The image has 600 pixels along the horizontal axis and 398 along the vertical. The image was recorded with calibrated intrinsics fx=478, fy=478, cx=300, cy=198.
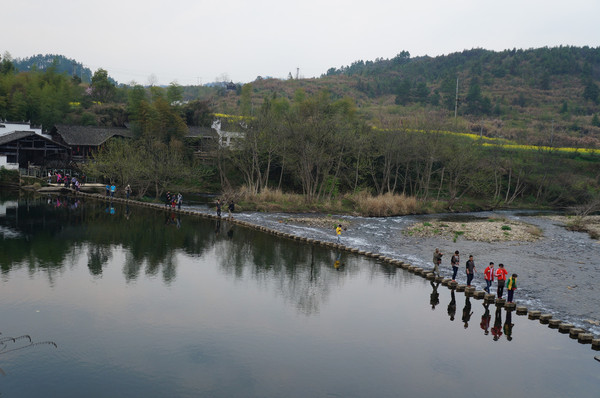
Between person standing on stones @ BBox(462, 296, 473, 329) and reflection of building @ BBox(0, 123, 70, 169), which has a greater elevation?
reflection of building @ BBox(0, 123, 70, 169)

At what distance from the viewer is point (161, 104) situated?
6969cm

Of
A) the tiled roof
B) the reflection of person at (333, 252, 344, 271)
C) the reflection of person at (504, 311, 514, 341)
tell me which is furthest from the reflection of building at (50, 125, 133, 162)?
the reflection of person at (504, 311, 514, 341)

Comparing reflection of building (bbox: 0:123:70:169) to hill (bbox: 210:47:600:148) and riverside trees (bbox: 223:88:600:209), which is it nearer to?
riverside trees (bbox: 223:88:600:209)

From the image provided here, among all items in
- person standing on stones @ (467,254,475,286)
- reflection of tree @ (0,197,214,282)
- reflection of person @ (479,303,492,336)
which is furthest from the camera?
reflection of tree @ (0,197,214,282)

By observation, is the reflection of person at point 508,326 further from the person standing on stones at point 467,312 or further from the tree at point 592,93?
the tree at point 592,93

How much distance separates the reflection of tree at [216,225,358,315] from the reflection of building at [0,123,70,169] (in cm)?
4046

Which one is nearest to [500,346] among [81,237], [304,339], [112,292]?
[304,339]

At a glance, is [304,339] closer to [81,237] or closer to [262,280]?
[262,280]

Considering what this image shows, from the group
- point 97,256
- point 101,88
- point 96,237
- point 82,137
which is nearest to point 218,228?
point 96,237

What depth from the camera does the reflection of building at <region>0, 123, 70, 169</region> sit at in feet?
200

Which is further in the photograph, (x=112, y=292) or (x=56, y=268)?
(x=56, y=268)

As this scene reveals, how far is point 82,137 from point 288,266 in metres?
50.0

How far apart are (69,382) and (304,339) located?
26.0 feet

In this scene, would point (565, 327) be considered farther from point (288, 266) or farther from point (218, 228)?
point (218, 228)
